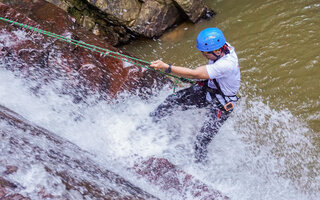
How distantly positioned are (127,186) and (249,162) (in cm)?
228

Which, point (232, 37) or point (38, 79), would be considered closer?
point (38, 79)

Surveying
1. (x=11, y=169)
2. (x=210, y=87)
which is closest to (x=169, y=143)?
(x=210, y=87)

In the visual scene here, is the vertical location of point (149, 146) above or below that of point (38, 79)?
below

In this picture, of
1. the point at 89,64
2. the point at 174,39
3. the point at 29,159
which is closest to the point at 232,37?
the point at 174,39

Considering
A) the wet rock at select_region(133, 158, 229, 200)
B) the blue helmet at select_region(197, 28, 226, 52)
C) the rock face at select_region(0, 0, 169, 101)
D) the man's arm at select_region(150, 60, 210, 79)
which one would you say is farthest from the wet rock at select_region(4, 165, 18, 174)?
the blue helmet at select_region(197, 28, 226, 52)

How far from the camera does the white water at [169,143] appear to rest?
165 inches

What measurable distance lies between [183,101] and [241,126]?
5.64 feet

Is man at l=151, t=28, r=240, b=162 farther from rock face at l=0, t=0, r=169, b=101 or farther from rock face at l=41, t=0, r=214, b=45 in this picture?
rock face at l=41, t=0, r=214, b=45

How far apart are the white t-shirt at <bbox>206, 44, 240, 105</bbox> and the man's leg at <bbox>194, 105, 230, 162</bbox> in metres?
0.20

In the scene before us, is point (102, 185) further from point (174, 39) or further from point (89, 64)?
point (174, 39)

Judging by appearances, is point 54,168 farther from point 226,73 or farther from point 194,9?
point 194,9

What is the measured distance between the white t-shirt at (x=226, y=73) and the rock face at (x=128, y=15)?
4.39 metres

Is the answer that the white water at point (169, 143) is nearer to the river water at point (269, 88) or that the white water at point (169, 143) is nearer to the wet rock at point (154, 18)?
the river water at point (269, 88)

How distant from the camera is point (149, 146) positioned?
4.37 m
